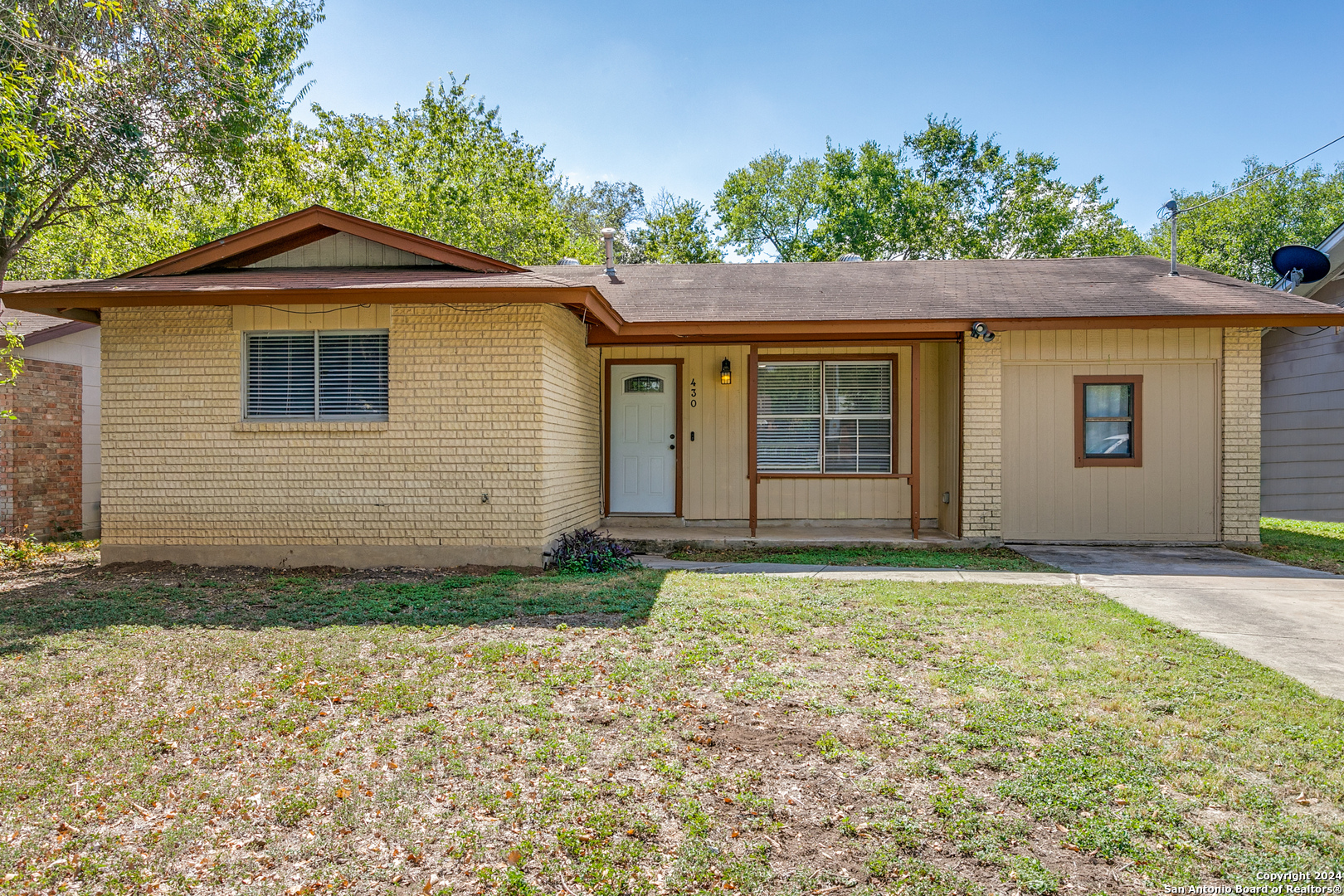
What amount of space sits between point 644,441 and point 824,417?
2.38 m

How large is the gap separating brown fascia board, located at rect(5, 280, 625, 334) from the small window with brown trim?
586 cm

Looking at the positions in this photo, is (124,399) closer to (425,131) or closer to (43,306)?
(43,306)

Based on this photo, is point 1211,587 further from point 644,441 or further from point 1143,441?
point 644,441

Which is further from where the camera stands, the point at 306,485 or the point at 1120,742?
the point at 306,485

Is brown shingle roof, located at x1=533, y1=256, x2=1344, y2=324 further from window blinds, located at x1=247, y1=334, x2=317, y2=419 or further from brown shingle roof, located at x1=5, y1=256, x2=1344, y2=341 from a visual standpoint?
window blinds, located at x1=247, y1=334, x2=317, y2=419

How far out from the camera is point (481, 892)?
→ 2.41 meters

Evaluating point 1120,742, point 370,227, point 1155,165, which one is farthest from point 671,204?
point 1120,742

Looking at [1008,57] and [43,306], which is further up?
[1008,57]

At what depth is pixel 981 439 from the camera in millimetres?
9156

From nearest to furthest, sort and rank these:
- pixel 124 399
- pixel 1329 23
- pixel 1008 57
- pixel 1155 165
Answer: pixel 124 399
pixel 1329 23
pixel 1008 57
pixel 1155 165

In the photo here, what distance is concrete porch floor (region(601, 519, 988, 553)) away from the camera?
9008 mm

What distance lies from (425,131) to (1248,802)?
2651 cm

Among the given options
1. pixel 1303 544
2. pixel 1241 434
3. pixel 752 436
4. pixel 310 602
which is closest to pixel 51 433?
pixel 310 602

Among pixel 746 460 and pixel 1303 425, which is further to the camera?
pixel 1303 425
